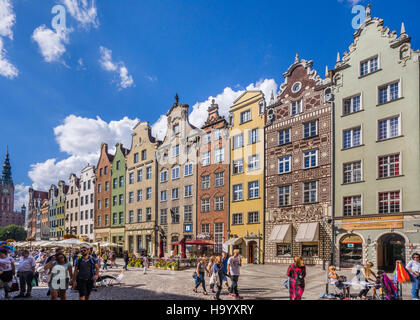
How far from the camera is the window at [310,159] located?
104 feet

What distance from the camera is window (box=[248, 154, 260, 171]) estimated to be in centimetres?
3650

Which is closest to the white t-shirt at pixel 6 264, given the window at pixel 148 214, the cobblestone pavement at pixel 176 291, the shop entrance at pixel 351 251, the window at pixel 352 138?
the cobblestone pavement at pixel 176 291

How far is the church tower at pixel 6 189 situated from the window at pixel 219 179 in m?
119

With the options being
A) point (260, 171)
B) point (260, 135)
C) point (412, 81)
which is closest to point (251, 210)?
point (260, 171)

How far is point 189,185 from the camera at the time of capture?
44.1 meters

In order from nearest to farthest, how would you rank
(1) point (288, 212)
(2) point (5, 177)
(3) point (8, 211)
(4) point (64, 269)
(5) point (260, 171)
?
(4) point (64, 269), (1) point (288, 212), (5) point (260, 171), (2) point (5, 177), (3) point (8, 211)

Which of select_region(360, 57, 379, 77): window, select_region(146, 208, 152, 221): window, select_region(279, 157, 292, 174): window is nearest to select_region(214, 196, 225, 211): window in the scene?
select_region(279, 157, 292, 174): window

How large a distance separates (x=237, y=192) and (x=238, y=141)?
5.01 metres

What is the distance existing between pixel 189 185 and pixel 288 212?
1429 cm

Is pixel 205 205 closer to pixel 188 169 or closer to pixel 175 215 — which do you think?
pixel 188 169

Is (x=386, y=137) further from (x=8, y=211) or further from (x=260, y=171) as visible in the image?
(x=8, y=211)

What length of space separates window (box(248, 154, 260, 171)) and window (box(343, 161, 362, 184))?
8776mm

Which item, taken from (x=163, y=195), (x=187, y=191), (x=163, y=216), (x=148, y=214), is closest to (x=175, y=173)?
(x=187, y=191)

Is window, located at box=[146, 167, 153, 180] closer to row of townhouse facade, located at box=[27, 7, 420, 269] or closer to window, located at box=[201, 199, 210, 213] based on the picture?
row of townhouse facade, located at box=[27, 7, 420, 269]
